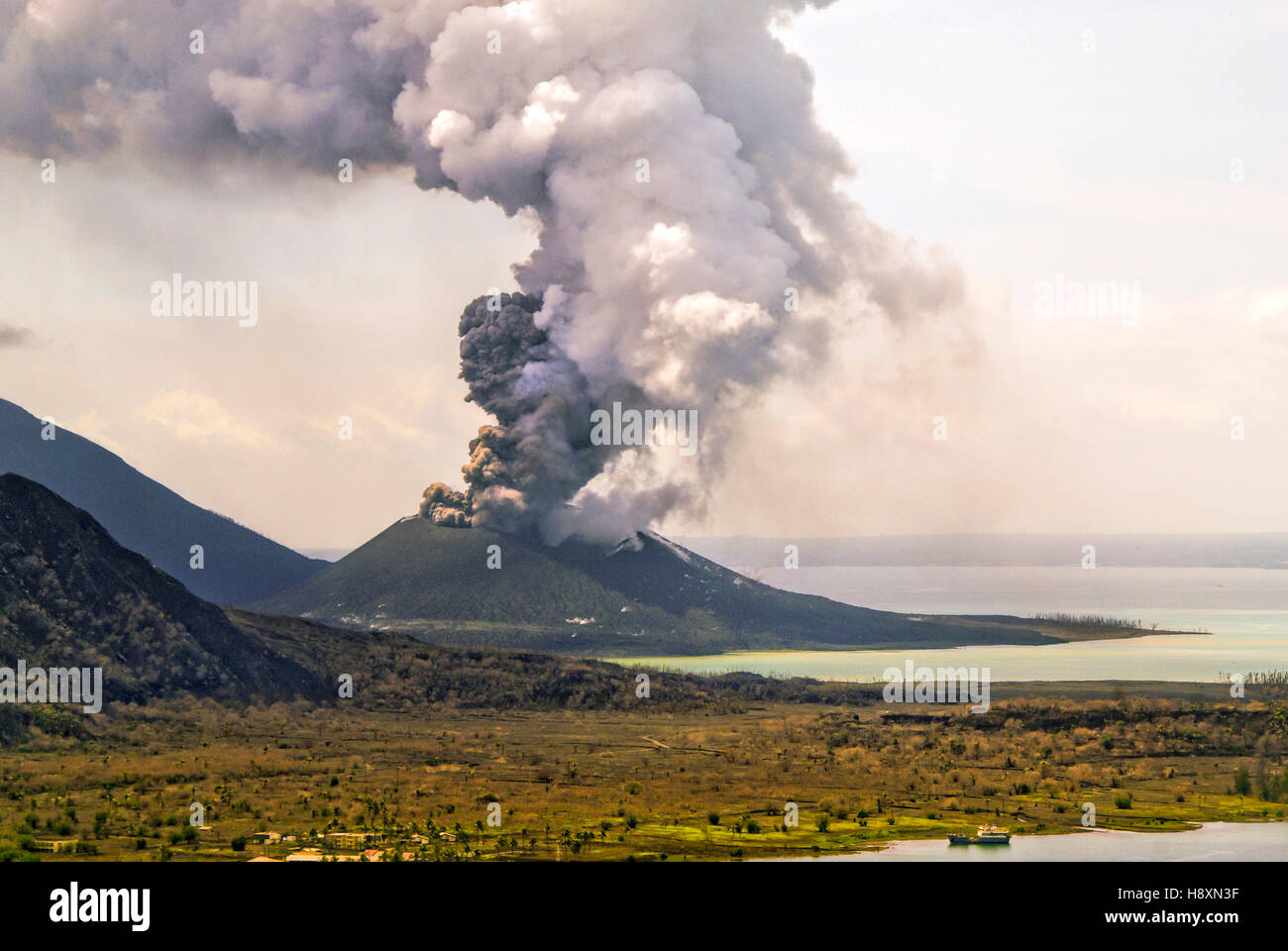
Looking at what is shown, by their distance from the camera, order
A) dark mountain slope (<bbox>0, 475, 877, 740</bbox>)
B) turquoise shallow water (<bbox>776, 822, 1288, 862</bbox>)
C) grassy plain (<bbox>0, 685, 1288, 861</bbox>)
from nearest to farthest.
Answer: turquoise shallow water (<bbox>776, 822, 1288, 862</bbox>) < grassy plain (<bbox>0, 685, 1288, 861</bbox>) < dark mountain slope (<bbox>0, 475, 877, 740</bbox>)

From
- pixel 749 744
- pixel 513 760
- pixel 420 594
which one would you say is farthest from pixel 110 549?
pixel 420 594

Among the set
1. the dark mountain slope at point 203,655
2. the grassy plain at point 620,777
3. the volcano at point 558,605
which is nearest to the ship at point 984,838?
the grassy plain at point 620,777

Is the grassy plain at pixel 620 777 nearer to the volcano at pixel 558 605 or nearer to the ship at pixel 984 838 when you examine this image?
the ship at pixel 984 838

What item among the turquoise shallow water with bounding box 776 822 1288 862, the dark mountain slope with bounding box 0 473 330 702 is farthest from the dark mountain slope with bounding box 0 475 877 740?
the turquoise shallow water with bounding box 776 822 1288 862

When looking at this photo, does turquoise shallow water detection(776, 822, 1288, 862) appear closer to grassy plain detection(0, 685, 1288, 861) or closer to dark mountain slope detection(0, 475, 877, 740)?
grassy plain detection(0, 685, 1288, 861)
